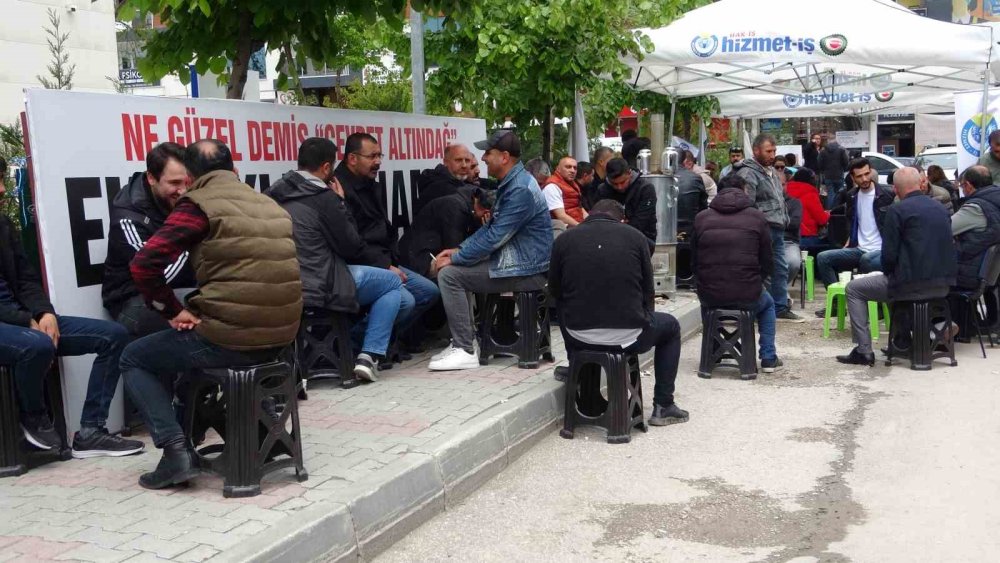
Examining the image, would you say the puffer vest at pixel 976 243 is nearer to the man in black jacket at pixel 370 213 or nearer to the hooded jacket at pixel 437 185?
the hooded jacket at pixel 437 185

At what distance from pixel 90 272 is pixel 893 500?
4.60 metres

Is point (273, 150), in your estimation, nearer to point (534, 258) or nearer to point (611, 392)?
point (534, 258)

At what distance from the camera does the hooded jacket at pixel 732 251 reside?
320 inches

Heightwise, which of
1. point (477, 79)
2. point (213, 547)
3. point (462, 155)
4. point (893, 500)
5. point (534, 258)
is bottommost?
point (893, 500)

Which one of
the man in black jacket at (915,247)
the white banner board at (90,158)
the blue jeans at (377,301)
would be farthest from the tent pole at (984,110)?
the white banner board at (90,158)

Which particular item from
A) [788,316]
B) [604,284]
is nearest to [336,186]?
[604,284]

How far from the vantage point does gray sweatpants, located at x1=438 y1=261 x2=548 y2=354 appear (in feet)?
25.5

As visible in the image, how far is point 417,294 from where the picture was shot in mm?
7988

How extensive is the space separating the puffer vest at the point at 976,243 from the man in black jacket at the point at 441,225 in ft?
14.2

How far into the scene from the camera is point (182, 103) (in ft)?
21.3

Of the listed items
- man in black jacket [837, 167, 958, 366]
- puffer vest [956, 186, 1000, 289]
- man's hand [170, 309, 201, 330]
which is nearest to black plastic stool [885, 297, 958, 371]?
man in black jacket [837, 167, 958, 366]

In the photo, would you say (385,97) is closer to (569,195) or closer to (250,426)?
(569,195)

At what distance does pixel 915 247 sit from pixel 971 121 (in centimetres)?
446

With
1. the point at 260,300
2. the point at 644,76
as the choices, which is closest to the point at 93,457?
the point at 260,300
